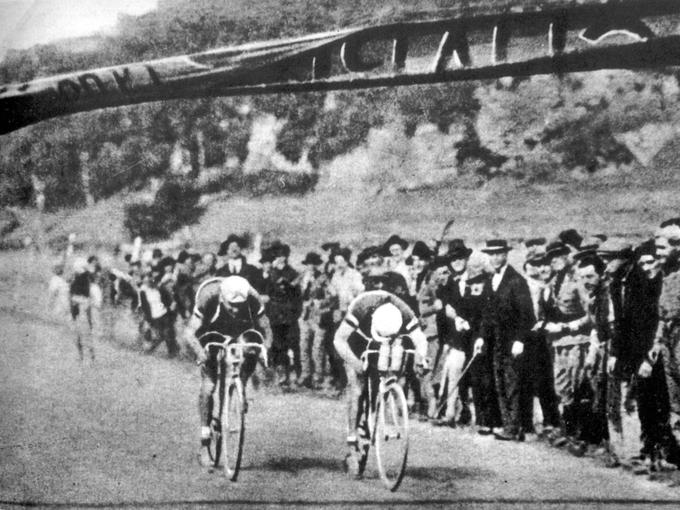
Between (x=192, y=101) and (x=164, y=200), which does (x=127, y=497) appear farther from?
(x=192, y=101)

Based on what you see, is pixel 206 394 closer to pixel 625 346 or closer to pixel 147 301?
pixel 147 301

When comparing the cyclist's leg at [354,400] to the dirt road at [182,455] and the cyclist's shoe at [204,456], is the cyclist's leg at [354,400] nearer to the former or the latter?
the dirt road at [182,455]

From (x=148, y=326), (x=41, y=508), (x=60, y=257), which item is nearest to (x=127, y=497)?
(x=41, y=508)

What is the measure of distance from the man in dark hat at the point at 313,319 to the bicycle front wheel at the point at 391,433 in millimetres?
446

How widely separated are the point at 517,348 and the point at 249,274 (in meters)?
1.79

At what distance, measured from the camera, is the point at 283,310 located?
Result: 213 inches

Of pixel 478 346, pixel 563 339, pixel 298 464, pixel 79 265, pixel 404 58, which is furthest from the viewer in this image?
pixel 79 265

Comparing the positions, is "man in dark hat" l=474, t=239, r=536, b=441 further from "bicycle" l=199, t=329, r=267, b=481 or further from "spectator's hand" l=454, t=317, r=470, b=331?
"bicycle" l=199, t=329, r=267, b=481

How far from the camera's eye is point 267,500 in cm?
527

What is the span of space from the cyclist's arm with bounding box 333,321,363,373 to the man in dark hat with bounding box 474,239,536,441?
2.48 ft

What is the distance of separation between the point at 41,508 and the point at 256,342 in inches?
72.7

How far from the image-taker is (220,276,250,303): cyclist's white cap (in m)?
5.43

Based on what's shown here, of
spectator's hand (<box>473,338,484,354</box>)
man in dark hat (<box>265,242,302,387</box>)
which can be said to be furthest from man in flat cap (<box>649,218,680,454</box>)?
man in dark hat (<box>265,242,302,387</box>)

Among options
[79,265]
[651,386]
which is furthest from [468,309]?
[79,265]
